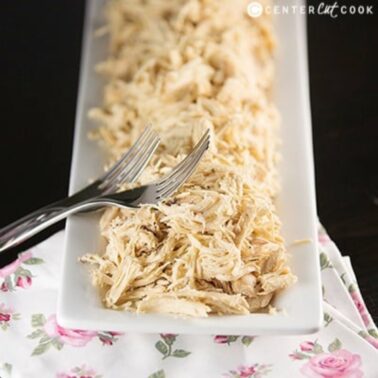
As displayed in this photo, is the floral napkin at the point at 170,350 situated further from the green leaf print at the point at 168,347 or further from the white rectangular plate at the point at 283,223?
the white rectangular plate at the point at 283,223

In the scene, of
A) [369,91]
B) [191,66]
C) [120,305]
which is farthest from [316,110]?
[120,305]

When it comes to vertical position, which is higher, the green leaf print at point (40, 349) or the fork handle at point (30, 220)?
the fork handle at point (30, 220)

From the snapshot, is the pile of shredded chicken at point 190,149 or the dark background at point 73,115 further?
the dark background at point 73,115

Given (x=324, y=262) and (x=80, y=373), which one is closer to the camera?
(x=80, y=373)

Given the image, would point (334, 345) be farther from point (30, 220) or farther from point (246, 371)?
point (30, 220)

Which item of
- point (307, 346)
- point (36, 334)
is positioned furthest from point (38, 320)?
point (307, 346)

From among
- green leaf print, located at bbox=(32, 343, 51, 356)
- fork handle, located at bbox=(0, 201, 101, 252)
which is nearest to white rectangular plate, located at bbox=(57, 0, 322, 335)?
fork handle, located at bbox=(0, 201, 101, 252)

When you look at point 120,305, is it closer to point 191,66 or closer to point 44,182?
point 44,182

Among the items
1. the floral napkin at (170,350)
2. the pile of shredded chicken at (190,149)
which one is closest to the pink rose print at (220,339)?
the floral napkin at (170,350)
